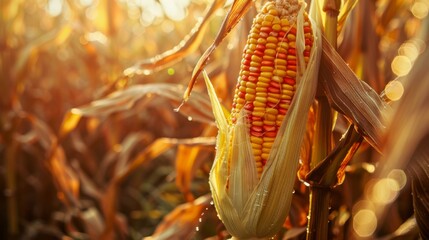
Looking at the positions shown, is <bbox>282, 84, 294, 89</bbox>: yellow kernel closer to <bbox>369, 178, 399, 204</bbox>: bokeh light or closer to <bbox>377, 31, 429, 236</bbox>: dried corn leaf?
<bbox>369, 178, 399, 204</bbox>: bokeh light

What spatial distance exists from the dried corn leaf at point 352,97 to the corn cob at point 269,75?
7 cm

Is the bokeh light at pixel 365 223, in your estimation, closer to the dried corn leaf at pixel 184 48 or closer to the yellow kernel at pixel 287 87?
the yellow kernel at pixel 287 87

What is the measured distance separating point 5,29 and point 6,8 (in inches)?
6.0

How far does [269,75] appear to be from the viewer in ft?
4.62

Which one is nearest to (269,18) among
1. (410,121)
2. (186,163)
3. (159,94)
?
(410,121)

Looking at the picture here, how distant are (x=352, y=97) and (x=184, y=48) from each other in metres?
0.76

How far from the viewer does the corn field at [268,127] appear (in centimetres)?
137

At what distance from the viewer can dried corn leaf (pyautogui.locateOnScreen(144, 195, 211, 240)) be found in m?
2.18

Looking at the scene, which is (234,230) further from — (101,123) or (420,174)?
(101,123)

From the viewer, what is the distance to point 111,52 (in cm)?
393

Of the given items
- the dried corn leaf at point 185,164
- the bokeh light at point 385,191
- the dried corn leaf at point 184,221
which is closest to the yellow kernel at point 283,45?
the bokeh light at point 385,191

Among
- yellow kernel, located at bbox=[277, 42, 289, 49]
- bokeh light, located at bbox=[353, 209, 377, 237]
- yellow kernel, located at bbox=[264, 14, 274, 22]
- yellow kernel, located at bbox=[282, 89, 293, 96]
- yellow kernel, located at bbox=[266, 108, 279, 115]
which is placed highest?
yellow kernel, located at bbox=[264, 14, 274, 22]

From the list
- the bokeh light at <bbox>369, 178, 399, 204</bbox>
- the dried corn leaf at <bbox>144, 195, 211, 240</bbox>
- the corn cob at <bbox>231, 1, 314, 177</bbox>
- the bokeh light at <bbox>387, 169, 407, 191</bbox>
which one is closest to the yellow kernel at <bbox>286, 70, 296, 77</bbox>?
the corn cob at <bbox>231, 1, 314, 177</bbox>

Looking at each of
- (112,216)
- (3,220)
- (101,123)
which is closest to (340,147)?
(112,216)
